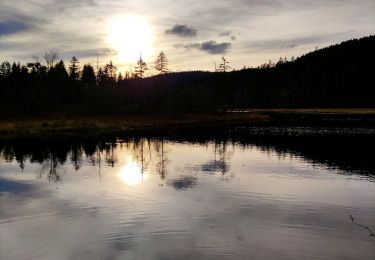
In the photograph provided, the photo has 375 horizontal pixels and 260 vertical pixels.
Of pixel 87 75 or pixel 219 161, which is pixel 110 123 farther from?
pixel 87 75

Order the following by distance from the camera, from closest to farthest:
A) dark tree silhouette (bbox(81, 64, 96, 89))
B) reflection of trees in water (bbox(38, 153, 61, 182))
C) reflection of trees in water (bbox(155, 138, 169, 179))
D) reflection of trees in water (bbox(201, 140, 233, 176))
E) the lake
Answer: the lake, reflection of trees in water (bbox(38, 153, 61, 182)), reflection of trees in water (bbox(155, 138, 169, 179)), reflection of trees in water (bbox(201, 140, 233, 176)), dark tree silhouette (bbox(81, 64, 96, 89))

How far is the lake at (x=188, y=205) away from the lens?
16922 millimetres

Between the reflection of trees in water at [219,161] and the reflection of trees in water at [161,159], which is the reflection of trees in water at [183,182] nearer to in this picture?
the reflection of trees in water at [161,159]

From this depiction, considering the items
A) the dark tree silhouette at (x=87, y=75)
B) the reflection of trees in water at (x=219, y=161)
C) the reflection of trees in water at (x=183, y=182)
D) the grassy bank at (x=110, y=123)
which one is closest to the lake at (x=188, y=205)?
the reflection of trees in water at (x=183, y=182)

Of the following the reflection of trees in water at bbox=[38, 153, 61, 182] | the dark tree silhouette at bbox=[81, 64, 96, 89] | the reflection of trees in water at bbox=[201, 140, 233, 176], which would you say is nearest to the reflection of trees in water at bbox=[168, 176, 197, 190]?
the reflection of trees in water at bbox=[201, 140, 233, 176]

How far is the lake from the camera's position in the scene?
55.5ft

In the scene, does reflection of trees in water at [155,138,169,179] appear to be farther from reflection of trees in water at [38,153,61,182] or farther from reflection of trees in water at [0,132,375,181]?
reflection of trees in water at [38,153,61,182]

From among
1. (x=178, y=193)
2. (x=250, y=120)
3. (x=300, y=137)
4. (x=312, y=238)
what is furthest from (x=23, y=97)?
(x=312, y=238)

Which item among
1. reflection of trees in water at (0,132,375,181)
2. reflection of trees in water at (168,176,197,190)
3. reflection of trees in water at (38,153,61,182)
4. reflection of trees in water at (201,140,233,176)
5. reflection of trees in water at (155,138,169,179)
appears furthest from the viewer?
reflection of trees in water at (0,132,375,181)

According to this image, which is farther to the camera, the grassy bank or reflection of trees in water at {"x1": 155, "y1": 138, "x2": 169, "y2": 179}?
the grassy bank

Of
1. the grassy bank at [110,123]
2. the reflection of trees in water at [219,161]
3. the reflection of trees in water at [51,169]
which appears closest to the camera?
the reflection of trees in water at [51,169]

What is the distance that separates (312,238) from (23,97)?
3839 inches

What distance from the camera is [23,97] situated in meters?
103

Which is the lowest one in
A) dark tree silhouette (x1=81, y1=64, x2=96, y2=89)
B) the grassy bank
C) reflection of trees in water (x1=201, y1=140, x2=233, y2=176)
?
reflection of trees in water (x1=201, y1=140, x2=233, y2=176)
